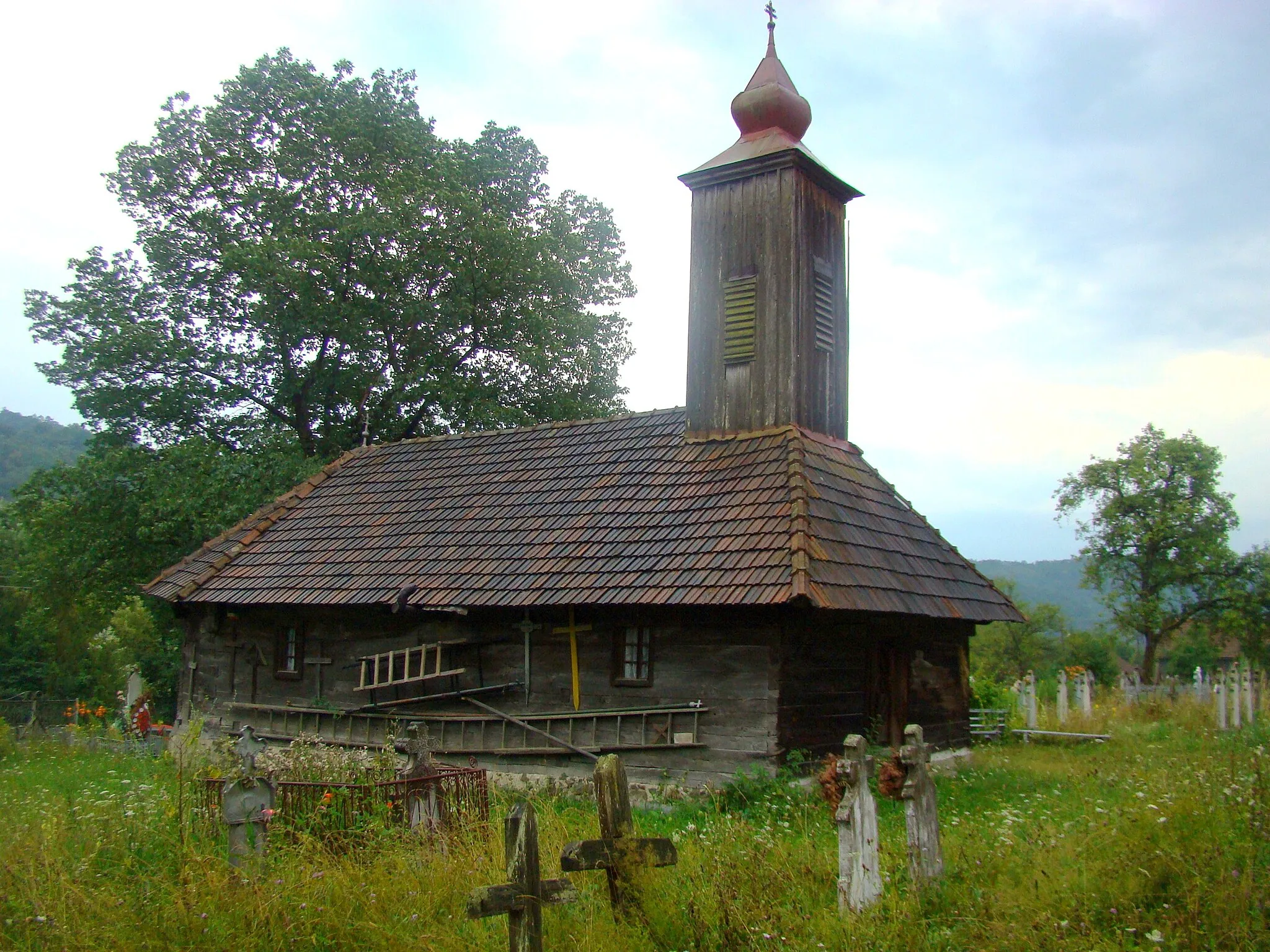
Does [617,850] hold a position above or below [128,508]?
below

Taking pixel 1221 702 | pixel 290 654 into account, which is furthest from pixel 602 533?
pixel 1221 702

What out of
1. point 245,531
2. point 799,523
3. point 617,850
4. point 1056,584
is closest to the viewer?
point 617,850

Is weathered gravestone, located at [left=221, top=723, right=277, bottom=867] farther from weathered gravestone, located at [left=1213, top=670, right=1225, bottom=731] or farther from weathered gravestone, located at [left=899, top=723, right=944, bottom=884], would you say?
weathered gravestone, located at [left=1213, top=670, right=1225, bottom=731]

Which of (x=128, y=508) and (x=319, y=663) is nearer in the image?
(x=319, y=663)

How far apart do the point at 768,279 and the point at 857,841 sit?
10450 mm

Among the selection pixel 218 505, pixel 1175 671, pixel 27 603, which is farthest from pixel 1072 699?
pixel 27 603

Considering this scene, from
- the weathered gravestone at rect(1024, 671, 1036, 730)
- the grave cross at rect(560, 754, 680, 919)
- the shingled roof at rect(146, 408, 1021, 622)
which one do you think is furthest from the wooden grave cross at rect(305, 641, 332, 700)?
the weathered gravestone at rect(1024, 671, 1036, 730)

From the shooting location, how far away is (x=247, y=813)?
266 inches

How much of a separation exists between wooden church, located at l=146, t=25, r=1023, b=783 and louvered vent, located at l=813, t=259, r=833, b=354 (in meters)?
0.06

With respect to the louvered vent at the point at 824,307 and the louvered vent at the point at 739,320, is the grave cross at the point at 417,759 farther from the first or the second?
the louvered vent at the point at 824,307

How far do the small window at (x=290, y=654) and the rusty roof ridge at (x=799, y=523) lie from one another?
8.12 meters

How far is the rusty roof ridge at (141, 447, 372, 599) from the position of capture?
54.1 ft

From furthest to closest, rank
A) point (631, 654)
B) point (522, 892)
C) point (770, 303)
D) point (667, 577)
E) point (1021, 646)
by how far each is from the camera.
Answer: point (1021, 646) → point (770, 303) → point (631, 654) → point (667, 577) → point (522, 892)

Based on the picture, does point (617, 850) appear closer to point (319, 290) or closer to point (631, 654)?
point (631, 654)
